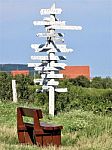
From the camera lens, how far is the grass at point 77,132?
10.9m

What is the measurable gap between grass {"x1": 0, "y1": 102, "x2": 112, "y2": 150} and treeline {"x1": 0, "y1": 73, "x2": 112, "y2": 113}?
54.8 inches

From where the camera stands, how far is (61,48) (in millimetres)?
18172

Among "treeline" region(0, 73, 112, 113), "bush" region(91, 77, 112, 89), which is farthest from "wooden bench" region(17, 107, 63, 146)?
"bush" region(91, 77, 112, 89)

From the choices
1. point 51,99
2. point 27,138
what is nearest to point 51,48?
point 51,99

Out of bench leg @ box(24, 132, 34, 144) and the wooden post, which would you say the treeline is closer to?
the wooden post

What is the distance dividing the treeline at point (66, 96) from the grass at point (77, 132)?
1392mm

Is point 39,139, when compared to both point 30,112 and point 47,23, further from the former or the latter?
point 47,23

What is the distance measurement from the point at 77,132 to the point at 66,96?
5788mm

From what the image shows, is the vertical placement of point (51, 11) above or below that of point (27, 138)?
above

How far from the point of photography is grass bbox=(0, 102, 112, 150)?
10939mm

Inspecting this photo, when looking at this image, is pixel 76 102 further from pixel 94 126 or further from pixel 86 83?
pixel 86 83

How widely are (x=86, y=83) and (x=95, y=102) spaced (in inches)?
527

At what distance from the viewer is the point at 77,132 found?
523 inches

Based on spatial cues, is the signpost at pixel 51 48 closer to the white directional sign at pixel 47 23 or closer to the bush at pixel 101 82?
the white directional sign at pixel 47 23
